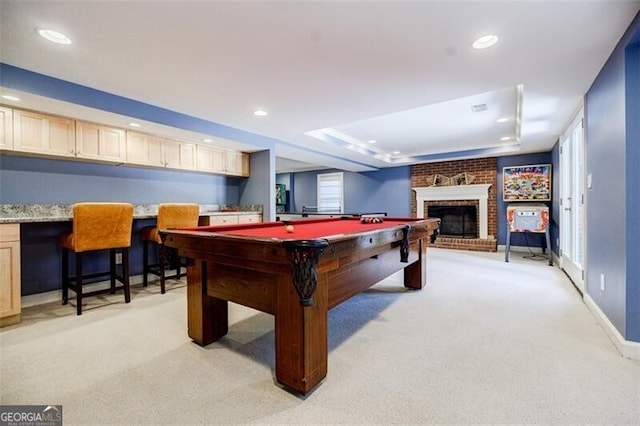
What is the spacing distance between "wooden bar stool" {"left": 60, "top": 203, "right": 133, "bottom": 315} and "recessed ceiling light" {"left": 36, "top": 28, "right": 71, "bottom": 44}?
134 centimetres

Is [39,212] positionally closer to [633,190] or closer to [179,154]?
[179,154]

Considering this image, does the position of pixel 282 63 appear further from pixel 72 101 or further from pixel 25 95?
pixel 25 95

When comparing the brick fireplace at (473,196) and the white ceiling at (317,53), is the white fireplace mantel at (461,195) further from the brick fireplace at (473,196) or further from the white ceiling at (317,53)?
the white ceiling at (317,53)

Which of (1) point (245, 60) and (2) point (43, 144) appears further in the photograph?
(2) point (43, 144)

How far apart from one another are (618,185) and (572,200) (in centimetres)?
235

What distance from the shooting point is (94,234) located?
2766mm

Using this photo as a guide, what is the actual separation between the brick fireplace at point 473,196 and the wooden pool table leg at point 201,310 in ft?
19.0

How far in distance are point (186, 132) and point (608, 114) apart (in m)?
4.27

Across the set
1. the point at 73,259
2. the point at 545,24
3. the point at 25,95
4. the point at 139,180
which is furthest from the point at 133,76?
the point at 545,24

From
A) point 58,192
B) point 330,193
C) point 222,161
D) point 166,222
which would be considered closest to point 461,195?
point 330,193

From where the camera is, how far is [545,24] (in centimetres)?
183

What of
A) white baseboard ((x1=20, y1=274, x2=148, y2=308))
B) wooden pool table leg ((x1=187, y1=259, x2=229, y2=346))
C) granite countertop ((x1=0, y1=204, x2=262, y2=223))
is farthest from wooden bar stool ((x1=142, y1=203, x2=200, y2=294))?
wooden pool table leg ((x1=187, y1=259, x2=229, y2=346))

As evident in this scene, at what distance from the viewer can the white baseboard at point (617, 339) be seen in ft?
6.04

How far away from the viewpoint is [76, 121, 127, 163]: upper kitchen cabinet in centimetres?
319
